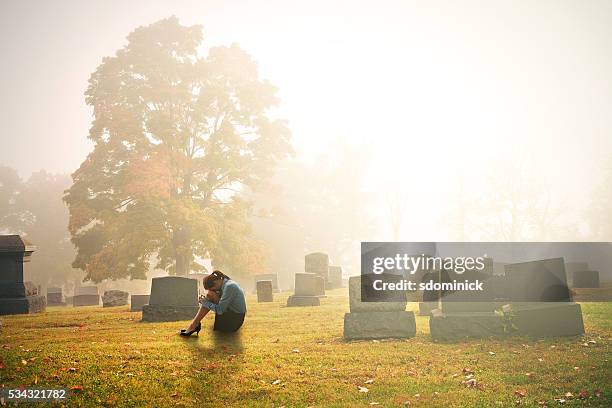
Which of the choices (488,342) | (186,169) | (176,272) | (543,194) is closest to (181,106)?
(186,169)

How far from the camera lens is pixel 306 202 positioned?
177ft

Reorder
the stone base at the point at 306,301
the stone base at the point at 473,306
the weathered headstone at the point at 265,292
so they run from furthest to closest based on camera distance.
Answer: the weathered headstone at the point at 265,292, the stone base at the point at 306,301, the stone base at the point at 473,306

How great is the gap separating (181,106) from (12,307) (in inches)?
633

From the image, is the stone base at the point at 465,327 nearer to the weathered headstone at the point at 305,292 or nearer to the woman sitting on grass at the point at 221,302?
the woman sitting on grass at the point at 221,302

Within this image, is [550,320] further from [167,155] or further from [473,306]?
[167,155]

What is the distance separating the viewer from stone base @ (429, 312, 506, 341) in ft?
34.6

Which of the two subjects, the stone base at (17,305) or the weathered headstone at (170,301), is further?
the stone base at (17,305)

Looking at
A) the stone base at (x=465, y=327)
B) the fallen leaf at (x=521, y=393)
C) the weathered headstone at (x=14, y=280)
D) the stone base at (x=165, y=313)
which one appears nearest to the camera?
the fallen leaf at (x=521, y=393)

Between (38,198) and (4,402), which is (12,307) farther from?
(38,198)

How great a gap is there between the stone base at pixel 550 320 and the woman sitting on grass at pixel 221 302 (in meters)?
6.24

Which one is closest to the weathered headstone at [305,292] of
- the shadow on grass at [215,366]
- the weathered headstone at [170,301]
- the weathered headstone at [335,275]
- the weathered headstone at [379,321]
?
the weathered headstone at [170,301]

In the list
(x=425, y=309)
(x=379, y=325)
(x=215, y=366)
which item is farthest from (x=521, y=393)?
(x=425, y=309)

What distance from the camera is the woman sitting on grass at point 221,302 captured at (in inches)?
397

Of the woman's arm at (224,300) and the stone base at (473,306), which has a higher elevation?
the woman's arm at (224,300)
